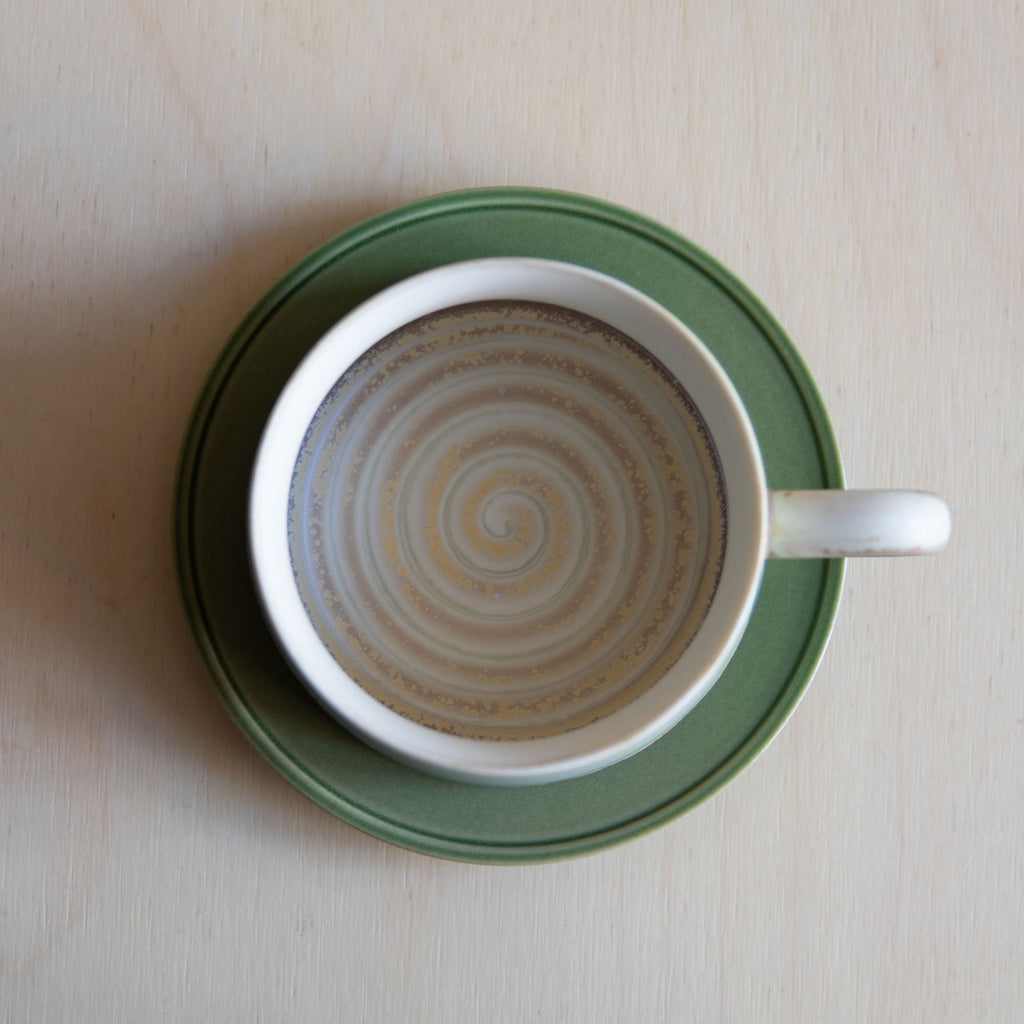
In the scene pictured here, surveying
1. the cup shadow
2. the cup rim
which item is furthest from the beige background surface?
the cup rim

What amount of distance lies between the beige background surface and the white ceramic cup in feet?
0.30

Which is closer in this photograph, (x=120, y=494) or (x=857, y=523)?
(x=857, y=523)

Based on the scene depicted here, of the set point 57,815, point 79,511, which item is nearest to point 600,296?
point 79,511

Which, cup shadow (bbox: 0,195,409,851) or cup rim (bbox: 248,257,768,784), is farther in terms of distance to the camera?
cup shadow (bbox: 0,195,409,851)

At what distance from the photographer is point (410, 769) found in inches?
19.4

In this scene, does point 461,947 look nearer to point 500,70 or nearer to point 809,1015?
point 809,1015

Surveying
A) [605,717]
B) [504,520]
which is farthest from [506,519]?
[605,717]

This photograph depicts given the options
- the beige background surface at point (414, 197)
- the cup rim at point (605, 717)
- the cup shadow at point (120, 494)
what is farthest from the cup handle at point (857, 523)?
the cup shadow at point (120, 494)

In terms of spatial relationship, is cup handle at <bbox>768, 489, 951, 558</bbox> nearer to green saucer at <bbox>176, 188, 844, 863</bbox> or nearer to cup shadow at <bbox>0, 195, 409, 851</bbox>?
green saucer at <bbox>176, 188, 844, 863</bbox>

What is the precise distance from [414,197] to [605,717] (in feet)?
1.02

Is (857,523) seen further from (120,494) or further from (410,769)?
(120,494)

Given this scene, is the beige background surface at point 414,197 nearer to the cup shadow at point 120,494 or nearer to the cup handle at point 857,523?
the cup shadow at point 120,494

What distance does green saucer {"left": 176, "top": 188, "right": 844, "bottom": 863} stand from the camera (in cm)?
49

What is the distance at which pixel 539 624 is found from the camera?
0.54m
